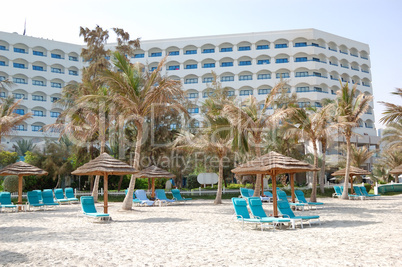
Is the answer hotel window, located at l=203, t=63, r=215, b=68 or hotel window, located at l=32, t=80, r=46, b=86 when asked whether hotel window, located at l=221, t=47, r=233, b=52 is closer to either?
A: hotel window, located at l=203, t=63, r=215, b=68

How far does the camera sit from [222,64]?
61.7 meters

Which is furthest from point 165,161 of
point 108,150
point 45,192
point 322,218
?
point 322,218

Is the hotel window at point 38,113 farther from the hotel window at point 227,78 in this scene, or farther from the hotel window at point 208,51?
the hotel window at point 227,78

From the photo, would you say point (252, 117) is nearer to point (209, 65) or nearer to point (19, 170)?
point (19, 170)

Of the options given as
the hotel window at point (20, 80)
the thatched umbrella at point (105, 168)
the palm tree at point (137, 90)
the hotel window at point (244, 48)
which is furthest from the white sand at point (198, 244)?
the hotel window at point (20, 80)

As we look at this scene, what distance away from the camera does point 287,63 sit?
Answer: 59688 millimetres

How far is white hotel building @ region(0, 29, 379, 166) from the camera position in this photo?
2311 inches

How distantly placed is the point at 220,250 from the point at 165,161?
2195 cm

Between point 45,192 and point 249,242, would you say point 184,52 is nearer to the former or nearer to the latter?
point 45,192

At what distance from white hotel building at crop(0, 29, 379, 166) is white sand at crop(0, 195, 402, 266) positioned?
156ft

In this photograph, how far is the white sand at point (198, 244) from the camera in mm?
6746

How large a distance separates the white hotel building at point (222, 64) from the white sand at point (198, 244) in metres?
47.6

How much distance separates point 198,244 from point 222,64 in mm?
55072

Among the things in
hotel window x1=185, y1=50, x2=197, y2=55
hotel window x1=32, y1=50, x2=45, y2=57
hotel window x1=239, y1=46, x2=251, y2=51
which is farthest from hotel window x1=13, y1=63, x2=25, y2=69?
hotel window x1=239, y1=46, x2=251, y2=51
